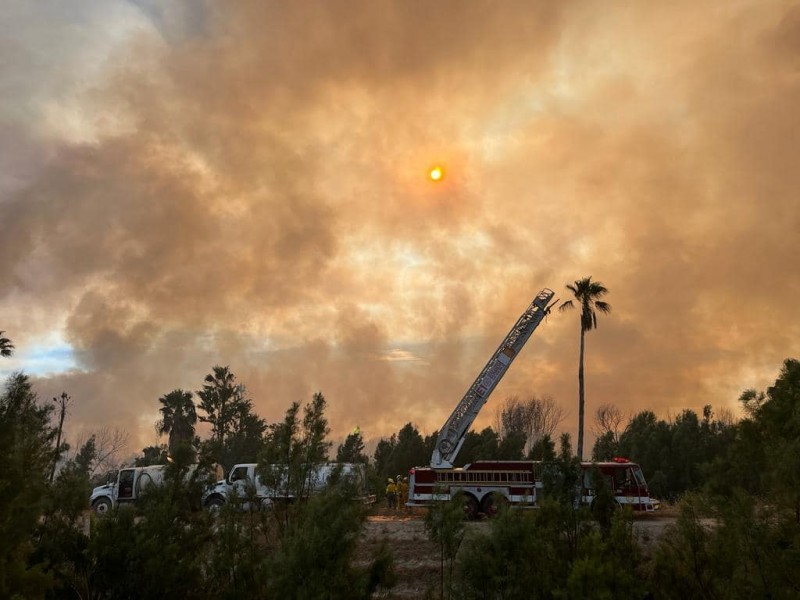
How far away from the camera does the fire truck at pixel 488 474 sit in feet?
76.7

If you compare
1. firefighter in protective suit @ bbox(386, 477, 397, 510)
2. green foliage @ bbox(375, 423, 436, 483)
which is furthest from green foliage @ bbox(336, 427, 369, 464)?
firefighter in protective suit @ bbox(386, 477, 397, 510)

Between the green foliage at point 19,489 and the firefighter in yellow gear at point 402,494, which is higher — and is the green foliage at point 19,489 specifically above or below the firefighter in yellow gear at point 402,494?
above

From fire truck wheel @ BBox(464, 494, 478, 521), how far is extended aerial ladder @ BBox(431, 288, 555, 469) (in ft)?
6.52

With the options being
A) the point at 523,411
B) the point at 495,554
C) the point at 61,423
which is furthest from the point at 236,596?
the point at 523,411

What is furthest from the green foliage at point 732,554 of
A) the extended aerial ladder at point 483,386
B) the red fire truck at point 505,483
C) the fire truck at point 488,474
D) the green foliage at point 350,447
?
the green foliage at point 350,447

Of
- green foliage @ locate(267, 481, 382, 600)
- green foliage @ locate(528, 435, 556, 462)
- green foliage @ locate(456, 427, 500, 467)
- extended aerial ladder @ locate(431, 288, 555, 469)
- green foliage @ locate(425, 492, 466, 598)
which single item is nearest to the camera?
green foliage @ locate(267, 481, 382, 600)

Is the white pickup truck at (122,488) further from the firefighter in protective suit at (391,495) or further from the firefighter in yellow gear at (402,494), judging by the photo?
the firefighter in yellow gear at (402,494)

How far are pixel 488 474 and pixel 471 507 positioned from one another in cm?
160

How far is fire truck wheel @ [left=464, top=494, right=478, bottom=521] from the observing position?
76.9 feet

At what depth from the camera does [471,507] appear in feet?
77.9

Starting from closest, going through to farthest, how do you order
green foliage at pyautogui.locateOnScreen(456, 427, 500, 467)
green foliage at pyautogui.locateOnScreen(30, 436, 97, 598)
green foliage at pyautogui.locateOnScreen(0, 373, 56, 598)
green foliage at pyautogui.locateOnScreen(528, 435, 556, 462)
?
green foliage at pyautogui.locateOnScreen(0, 373, 56, 598), green foliage at pyautogui.locateOnScreen(30, 436, 97, 598), green foliage at pyautogui.locateOnScreen(528, 435, 556, 462), green foliage at pyautogui.locateOnScreen(456, 427, 500, 467)

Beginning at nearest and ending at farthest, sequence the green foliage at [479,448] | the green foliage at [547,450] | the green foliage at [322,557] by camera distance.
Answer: the green foliage at [322,557]
the green foliage at [547,450]
the green foliage at [479,448]

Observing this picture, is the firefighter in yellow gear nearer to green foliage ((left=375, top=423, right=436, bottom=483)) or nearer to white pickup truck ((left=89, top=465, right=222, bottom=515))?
white pickup truck ((left=89, top=465, right=222, bottom=515))

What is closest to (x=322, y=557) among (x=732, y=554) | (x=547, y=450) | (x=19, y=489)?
(x=19, y=489)
